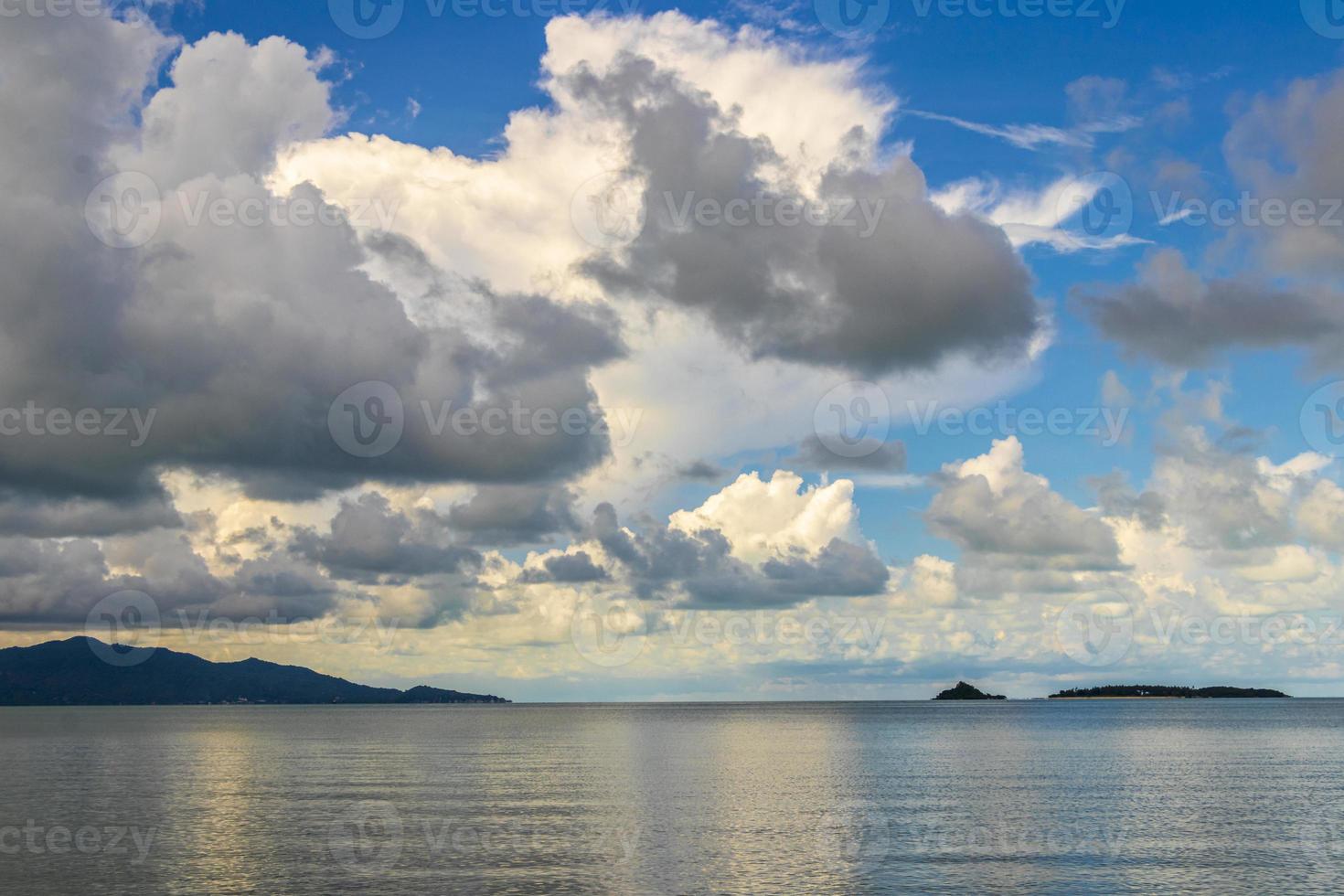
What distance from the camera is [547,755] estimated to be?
172125 millimetres

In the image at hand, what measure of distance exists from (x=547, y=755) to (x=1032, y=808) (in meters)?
94.4

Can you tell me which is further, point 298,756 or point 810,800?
point 298,756

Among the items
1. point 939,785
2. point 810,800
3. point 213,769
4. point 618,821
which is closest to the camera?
point 618,821

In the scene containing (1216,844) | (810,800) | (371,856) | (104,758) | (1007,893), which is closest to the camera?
(1007,893)

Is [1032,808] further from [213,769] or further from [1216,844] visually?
→ [213,769]

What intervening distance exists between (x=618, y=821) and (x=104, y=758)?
122 metres

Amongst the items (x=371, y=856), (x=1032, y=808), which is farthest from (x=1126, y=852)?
(x=371, y=856)

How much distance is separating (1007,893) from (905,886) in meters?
5.54

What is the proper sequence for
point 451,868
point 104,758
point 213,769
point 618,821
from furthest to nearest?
point 104,758, point 213,769, point 618,821, point 451,868

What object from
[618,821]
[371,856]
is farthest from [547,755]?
[371,856]

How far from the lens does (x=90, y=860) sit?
69.3 meters

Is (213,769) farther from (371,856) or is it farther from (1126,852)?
(1126,852)

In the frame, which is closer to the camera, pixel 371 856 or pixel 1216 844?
pixel 371 856

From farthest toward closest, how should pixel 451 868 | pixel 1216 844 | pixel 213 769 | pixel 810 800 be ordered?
pixel 213 769 < pixel 810 800 < pixel 1216 844 < pixel 451 868
